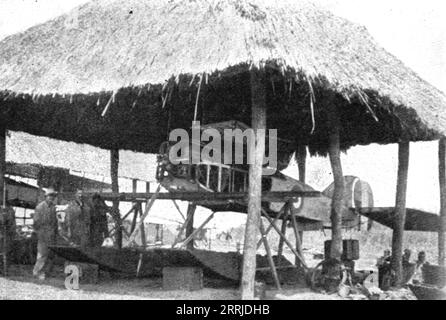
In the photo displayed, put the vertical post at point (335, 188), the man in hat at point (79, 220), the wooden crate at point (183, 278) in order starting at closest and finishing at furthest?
the wooden crate at point (183, 278), the vertical post at point (335, 188), the man in hat at point (79, 220)

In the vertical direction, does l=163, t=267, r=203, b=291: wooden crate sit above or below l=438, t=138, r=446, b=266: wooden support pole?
below

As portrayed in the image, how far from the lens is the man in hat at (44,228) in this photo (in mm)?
11242

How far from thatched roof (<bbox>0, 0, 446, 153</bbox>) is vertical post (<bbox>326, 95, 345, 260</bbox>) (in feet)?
1.48

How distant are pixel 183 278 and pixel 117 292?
1.17m

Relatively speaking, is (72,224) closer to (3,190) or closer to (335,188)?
(3,190)

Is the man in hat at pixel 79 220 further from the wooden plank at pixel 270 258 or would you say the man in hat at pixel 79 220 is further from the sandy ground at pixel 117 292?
the wooden plank at pixel 270 258

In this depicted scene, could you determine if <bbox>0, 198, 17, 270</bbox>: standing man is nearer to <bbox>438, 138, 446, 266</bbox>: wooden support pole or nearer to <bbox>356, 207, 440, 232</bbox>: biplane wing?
<bbox>356, 207, 440, 232</bbox>: biplane wing

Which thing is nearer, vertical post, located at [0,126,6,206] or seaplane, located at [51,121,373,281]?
seaplane, located at [51,121,373,281]

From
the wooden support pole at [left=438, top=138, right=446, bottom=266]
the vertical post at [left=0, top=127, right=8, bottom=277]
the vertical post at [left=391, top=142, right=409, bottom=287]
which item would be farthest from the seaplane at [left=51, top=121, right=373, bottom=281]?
the wooden support pole at [left=438, top=138, right=446, bottom=266]

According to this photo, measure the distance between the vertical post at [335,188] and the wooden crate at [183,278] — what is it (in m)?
2.45

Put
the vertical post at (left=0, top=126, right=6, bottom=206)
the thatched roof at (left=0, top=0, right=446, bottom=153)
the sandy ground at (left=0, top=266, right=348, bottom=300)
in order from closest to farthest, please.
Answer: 1. the thatched roof at (left=0, top=0, right=446, bottom=153)
2. the sandy ground at (left=0, top=266, right=348, bottom=300)
3. the vertical post at (left=0, top=126, right=6, bottom=206)

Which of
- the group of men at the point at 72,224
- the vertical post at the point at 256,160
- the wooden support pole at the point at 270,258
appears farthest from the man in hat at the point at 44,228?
the vertical post at the point at 256,160

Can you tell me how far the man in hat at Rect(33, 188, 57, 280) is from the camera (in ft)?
36.9

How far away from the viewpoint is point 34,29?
490 inches
